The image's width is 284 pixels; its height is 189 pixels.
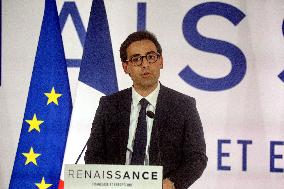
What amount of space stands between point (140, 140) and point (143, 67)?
15.1 inches

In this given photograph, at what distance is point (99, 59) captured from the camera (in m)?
2.65

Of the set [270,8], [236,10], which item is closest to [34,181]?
[236,10]

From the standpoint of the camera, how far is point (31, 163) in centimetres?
269

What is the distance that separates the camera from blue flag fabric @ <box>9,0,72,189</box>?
8.76 feet

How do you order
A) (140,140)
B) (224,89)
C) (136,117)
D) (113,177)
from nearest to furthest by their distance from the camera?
(113,177) → (140,140) → (136,117) → (224,89)

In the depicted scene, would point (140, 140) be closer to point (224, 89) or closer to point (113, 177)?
point (113, 177)

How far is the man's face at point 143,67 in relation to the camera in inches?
82.6

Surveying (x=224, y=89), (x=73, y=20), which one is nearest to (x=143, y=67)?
(x=224, y=89)

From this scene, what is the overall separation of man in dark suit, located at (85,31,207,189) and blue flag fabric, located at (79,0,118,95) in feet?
1.26

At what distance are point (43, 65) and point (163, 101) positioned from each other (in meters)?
1.00

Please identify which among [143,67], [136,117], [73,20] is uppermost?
[73,20]

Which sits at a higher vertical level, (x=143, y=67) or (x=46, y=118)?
(x=143, y=67)

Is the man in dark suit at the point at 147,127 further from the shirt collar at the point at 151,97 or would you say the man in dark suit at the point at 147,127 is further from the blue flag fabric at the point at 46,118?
the blue flag fabric at the point at 46,118

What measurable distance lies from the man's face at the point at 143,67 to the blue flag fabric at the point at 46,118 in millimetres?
718
